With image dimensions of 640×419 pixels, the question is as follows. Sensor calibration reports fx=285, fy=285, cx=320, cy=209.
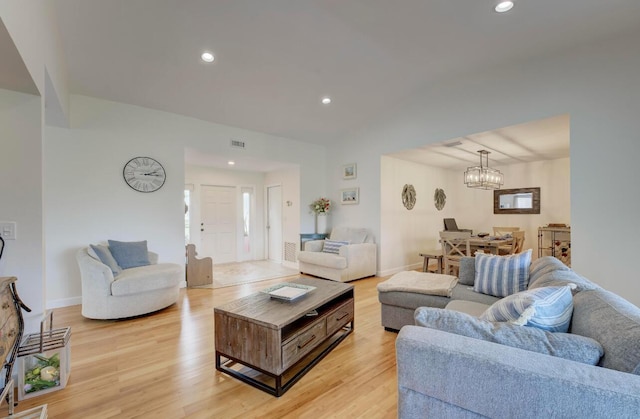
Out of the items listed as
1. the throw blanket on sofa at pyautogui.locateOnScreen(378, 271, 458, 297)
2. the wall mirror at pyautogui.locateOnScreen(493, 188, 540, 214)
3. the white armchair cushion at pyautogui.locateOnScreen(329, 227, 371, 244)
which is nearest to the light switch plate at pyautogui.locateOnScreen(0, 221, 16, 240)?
the throw blanket on sofa at pyautogui.locateOnScreen(378, 271, 458, 297)

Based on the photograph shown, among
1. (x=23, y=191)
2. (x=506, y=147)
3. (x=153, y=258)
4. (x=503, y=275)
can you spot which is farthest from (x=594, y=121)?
(x=153, y=258)

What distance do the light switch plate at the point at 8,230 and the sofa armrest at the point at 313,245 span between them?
404 cm

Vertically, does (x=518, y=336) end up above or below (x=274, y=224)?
below

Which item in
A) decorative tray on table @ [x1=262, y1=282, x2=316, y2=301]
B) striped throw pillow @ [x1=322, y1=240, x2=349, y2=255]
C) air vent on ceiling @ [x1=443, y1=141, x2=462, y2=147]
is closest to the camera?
decorative tray on table @ [x1=262, y1=282, x2=316, y2=301]

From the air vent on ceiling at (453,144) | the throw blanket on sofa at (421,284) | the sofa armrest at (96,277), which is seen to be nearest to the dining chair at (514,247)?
the air vent on ceiling at (453,144)

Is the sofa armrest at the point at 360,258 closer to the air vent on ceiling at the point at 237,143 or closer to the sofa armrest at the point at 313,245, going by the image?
the sofa armrest at the point at 313,245

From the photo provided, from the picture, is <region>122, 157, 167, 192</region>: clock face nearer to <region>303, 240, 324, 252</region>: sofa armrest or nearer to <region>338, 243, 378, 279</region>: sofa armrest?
<region>303, 240, 324, 252</region>: sofa armrest

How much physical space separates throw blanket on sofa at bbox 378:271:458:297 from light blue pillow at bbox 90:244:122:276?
303 cm

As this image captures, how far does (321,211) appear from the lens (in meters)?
6.00

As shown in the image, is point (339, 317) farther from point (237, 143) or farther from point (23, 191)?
point (237, 143)

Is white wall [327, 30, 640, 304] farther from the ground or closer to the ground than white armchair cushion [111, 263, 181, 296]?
farther from the ground

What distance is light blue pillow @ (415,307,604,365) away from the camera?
107cm

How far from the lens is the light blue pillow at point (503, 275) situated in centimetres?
240

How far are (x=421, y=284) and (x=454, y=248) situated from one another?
2.20 m
